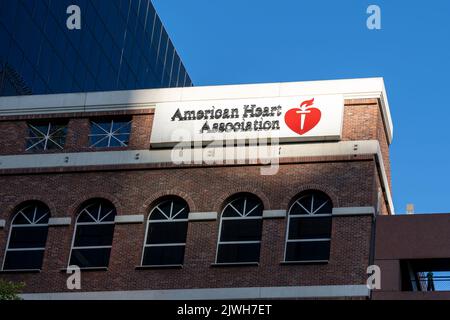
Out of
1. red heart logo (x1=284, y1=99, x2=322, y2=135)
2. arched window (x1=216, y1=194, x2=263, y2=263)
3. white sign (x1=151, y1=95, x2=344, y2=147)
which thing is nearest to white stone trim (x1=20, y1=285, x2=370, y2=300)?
arched window (x1=216, y1=194, x2=263, y2=263)

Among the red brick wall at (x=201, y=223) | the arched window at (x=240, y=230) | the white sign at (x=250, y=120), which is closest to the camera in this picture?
the red brick wall at (x=201, y=223)

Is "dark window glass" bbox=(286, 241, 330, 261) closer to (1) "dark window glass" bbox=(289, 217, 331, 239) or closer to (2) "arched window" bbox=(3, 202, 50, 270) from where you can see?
(1) "dark window glass" bbox=(289, 217, 331, 239)

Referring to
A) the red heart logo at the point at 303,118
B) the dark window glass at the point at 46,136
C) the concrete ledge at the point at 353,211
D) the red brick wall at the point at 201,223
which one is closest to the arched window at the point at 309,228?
the red brick wall at the point at 201,223

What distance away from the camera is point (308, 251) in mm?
36562

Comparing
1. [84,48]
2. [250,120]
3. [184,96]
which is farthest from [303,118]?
[84,48]

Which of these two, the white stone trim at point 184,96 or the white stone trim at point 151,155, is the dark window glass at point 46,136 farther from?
the white stone trim at point 151,155

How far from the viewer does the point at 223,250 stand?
3731cm

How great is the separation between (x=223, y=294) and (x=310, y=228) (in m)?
3.48

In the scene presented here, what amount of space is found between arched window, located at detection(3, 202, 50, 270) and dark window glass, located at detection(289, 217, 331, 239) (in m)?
8.39

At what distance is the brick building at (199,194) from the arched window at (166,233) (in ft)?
0.14

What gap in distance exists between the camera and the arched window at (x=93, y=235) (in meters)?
38.3
